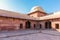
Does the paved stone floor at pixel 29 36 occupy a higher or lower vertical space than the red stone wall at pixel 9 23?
lower

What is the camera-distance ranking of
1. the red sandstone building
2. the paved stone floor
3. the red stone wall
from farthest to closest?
the red sandstone building < the red stone wall < the paved stone floor

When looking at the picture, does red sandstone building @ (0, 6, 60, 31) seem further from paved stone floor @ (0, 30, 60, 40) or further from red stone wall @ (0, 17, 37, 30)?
paved stone floor @ (0, 30, 60, 40)

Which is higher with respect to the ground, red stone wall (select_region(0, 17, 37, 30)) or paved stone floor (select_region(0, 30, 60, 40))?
red stone wall (select_region(0, 17, 37, 30))

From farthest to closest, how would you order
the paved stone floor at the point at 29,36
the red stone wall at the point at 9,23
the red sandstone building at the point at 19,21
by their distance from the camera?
1. the red sandstone building at the point at 19,21
2. the red stone wall at the point at 9,23
3. the paved stone floor at the point at 29,36

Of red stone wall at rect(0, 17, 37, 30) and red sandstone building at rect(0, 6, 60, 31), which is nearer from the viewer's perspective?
red stone wall at rect(0, 17, 37, 30)

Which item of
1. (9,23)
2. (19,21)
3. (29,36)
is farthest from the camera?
(19,21)

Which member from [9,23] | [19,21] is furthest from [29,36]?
[19,21]

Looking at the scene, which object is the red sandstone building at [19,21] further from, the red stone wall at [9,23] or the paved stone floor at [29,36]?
the paved stone floor at [29,36]

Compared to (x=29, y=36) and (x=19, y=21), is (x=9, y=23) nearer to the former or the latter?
(x=19, y=21)

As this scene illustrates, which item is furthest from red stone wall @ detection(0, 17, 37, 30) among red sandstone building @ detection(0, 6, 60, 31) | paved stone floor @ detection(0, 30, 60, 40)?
paved stone floor @ detection(0, 30, 60, 40)

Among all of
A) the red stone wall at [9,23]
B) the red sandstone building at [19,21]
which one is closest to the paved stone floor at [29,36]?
the red stone wall at [9,23]

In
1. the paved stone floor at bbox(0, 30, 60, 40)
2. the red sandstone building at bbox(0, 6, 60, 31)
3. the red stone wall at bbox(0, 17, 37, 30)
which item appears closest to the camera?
the paved stone floor at bbox(0, 30, 60, 40)

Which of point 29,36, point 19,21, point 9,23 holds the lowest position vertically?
point 29,36

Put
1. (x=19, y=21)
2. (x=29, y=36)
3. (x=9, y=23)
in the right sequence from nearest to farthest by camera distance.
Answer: (x=29, y=36) → (x=9, y=23) → (x=19, y=21)
